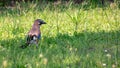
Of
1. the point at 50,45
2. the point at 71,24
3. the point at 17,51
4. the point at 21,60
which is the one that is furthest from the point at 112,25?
the point at 21,60

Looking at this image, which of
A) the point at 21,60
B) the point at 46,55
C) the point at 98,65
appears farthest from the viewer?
the point at 46,55

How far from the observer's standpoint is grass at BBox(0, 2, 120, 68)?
673 cm

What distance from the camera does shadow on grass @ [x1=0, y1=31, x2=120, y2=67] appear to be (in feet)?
22.5

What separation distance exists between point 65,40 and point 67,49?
102cm

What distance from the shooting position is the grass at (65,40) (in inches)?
265

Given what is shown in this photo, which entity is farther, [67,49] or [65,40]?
[65,40]

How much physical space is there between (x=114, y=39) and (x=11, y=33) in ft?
7.62

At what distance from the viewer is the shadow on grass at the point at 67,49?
22.5 ft

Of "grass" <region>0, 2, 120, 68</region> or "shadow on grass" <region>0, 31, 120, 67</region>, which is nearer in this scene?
"grass" <region>0, 2, 120, 68</region>

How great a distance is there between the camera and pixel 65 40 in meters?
8.75

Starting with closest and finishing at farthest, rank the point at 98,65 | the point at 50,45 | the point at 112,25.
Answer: the point at 98,65 < the point at 50,45 < the point at 112,25

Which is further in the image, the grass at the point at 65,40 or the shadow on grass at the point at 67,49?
the shadow on grass at the point at 67,49

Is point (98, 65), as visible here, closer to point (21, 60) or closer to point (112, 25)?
point (21, 60)

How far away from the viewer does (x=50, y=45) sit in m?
8.26
